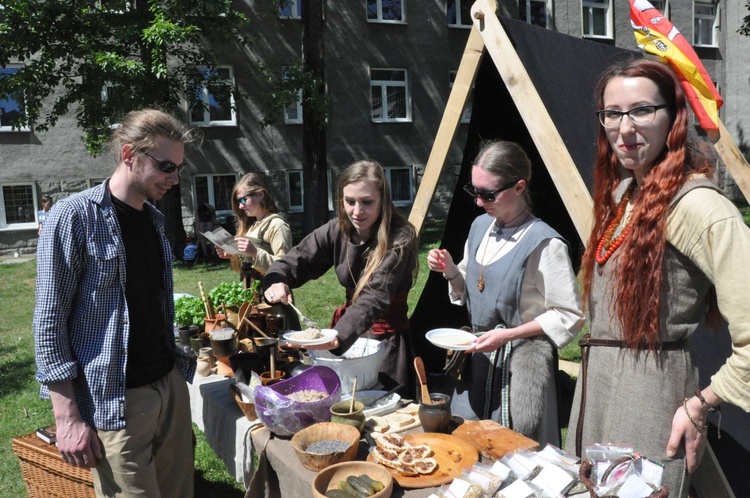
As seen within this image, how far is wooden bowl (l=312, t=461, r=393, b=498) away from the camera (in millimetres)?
1857

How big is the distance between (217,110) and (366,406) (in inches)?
538

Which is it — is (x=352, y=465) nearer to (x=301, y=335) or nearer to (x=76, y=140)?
(x=301, y=335)

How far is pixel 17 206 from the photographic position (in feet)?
45.0

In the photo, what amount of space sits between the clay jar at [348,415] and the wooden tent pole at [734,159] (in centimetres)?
283

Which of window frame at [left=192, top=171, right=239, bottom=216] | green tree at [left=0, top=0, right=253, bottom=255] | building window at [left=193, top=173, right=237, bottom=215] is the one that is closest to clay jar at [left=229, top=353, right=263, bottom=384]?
green tree at [left=0, top=0, right=253, bottom=255]

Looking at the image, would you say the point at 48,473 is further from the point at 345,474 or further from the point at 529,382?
the point at 529,382

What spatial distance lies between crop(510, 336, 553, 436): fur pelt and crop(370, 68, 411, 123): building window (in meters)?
14.4

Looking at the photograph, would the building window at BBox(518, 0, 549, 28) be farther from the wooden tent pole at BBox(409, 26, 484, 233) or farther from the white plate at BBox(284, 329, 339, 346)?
the white plate at BBox(284, 329, 339, 346)

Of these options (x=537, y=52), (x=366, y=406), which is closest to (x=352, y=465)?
(x=366, y=406)

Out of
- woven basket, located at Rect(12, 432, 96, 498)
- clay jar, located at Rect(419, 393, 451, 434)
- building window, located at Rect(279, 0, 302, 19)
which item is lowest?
woven basket, located at Rect(12, 432, 96, 498)

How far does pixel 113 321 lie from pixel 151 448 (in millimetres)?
537

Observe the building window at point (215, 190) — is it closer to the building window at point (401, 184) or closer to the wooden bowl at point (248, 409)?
the building window at point (401, 184)

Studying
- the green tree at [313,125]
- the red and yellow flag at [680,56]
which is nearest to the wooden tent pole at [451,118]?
the red and yellow flag at [680,56]

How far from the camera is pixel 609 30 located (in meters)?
18.5
